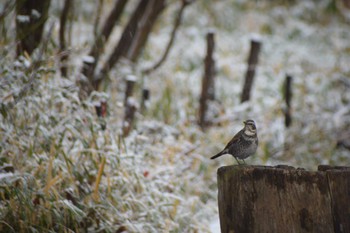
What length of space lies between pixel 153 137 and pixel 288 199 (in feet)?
12.6

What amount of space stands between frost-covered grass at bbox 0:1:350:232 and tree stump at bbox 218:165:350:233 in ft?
4.52

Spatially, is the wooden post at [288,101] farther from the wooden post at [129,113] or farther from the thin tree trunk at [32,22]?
the thin tree trunk at [32,22]

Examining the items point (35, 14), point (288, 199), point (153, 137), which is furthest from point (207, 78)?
point (288, 199)

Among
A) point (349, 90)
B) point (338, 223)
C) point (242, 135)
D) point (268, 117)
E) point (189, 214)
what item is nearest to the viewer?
point (338, 223)

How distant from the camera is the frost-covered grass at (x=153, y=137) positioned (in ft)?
13.9

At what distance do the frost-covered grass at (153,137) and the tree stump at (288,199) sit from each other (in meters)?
1.38

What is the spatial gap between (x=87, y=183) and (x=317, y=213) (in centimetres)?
213

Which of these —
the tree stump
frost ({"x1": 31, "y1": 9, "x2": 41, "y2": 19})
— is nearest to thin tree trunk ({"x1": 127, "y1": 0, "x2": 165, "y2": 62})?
frost ({"x1": 31, "y1": 9, "x2": 41, "y2": 19})

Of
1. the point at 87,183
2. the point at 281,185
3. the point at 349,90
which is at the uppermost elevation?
the point at 349,90

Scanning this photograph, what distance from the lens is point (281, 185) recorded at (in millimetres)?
2943

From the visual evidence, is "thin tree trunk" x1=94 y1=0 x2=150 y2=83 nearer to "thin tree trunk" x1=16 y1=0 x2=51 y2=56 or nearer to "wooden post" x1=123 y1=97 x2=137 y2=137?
"wooden post" x1=123 y1=97 x2=137 y2=137

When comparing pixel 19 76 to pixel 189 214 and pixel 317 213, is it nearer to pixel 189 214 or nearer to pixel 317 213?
pixel 189 214

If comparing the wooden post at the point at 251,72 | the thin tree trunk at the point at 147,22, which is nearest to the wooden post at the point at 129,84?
the thin tree trunk at the point at 147,22

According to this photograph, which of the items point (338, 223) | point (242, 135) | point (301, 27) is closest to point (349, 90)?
point (301, 27)
